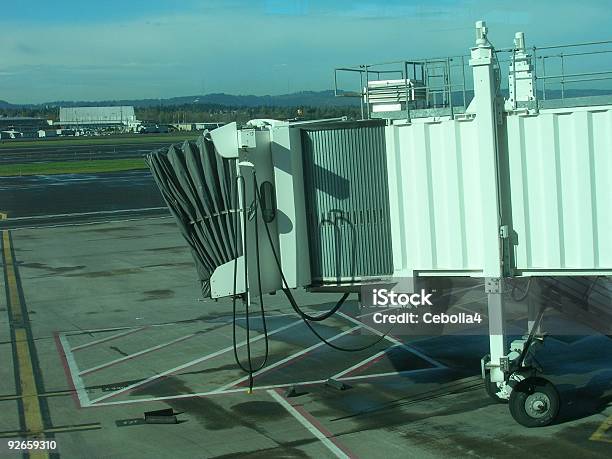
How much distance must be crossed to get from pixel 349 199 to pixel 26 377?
Answer: 8.03 metres

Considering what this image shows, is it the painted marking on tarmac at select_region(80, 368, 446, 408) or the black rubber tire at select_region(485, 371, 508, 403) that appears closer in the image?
the black rubber tire at select_region(485, 371, 508, 403)

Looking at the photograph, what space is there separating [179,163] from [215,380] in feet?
16.1

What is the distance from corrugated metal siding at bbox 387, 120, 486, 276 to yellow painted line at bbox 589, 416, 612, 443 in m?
2.94

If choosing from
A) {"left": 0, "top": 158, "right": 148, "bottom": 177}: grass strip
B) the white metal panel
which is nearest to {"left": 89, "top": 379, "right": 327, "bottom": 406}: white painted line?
the white metal panel

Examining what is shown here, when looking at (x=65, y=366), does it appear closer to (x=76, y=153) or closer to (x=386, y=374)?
(x=386, y=374)

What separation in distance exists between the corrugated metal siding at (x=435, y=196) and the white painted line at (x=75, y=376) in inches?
248

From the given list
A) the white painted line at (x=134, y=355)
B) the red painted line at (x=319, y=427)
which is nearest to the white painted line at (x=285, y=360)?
the red painted line at (x=319, y=427)

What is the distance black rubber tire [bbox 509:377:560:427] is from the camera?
490 inches

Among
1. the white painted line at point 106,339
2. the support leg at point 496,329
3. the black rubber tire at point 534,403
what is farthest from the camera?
the white painted line at point 106,339

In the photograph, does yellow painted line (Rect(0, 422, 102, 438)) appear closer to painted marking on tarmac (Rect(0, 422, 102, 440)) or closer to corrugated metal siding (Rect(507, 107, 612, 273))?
painted marking on tarmac (Rect(0, 422, 102, 440))

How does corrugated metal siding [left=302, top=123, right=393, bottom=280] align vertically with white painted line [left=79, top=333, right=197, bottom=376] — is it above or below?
above

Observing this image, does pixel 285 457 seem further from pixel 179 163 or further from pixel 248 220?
pixel 179 163

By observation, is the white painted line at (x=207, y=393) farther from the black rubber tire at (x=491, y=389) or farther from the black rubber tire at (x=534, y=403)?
the black rubber tire at (x=534, y=403)

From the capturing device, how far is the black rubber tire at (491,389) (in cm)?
1331
